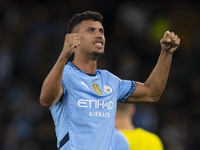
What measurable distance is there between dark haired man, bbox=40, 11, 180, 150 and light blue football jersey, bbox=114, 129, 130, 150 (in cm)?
73

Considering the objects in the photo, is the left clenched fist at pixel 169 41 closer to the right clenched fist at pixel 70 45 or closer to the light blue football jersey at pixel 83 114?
the light blue football jersey at pixel 83 114

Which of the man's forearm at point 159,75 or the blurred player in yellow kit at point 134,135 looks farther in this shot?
the blurred player in yellow kit at point 134,135

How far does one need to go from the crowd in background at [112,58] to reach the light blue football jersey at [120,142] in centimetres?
393

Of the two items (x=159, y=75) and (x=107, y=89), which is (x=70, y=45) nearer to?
(x=107, y=89)

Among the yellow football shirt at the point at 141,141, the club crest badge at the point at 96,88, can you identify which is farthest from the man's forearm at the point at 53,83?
the yellow football shirt at the point at 141,141

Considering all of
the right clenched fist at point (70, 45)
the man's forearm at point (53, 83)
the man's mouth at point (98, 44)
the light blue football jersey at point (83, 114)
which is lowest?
the light blue football jersey at point (83, 114)

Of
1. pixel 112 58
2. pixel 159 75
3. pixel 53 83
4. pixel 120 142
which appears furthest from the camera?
pixel 112 58

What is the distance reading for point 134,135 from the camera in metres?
5.49

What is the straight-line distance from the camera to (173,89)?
1002 cm

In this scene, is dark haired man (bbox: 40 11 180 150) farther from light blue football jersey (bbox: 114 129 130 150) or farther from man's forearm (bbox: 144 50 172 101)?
light blue football jersey (bbox: 114 129 130 150)

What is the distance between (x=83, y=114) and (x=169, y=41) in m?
0.96

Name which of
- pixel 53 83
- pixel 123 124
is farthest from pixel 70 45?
pixel 123 124

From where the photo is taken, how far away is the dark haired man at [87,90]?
3984 mm

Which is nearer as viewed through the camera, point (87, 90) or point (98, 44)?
point (87, 90)
